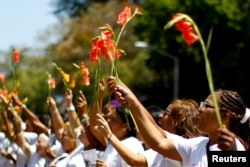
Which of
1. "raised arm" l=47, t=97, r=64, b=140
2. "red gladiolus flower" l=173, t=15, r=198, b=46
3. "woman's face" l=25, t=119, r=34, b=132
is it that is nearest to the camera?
"red gladiolus flower" l=173, t=15, r=198, b=46

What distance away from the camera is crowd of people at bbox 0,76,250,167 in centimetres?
710

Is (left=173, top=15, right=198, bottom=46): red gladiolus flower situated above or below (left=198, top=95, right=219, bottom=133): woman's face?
above

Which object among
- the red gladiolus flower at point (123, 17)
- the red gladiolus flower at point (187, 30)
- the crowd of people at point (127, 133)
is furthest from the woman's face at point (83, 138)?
the red gladiolus flower at point (187, 30)

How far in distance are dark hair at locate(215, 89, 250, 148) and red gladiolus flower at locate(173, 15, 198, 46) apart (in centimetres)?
114

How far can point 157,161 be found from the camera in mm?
8078

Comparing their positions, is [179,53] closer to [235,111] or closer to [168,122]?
[168,122]

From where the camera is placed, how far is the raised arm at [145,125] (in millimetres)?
7223

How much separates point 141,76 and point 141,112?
5444 centimetres

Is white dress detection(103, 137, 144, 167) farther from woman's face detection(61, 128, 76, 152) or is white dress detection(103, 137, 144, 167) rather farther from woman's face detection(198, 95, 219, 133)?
woman's face detection(61, 128, 76, 152)

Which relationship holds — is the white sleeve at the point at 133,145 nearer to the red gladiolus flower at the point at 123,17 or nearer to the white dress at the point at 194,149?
the red gladiolus flower at the point at 123,17

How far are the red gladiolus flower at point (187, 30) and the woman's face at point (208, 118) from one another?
1.14 meters

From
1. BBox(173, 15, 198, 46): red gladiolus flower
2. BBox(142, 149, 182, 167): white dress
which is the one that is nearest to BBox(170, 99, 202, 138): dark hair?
BBox(142, 149, 182, 167): white dress

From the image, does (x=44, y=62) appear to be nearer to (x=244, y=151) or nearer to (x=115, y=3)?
(x=115, y=3)

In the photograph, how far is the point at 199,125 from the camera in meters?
7.25
